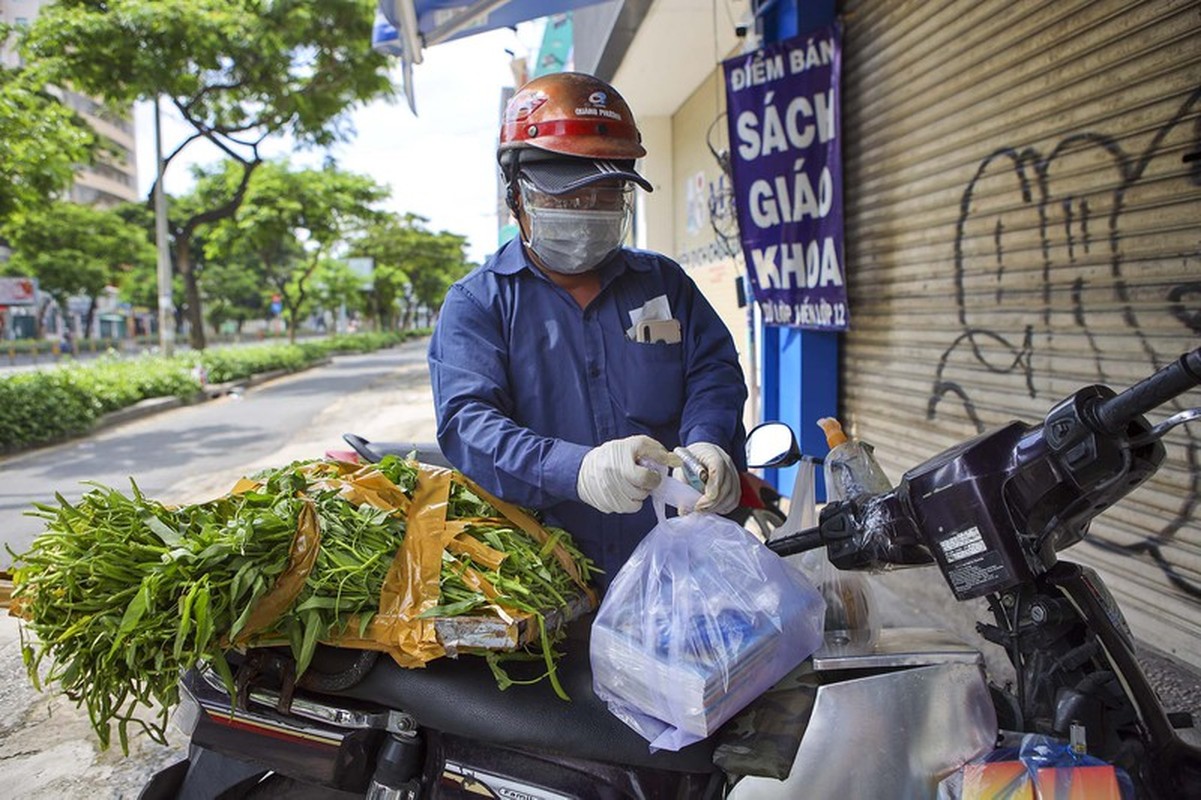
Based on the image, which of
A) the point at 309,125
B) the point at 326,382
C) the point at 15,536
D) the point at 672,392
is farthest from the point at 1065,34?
the point at 326,382

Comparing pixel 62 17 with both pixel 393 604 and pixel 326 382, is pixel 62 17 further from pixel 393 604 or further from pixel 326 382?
pixel 393 604

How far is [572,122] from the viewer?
171 centimetres

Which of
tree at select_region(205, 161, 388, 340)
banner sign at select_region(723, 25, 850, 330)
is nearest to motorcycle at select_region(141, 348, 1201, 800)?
banner sign at select_region(723, 25, 850, 330)

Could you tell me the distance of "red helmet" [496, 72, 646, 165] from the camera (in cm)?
171

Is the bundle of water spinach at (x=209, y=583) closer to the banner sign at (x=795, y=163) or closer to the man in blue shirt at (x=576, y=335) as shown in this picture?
the man in blue shirt at (x=576, y=335)

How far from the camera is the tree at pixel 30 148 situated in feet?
26.1

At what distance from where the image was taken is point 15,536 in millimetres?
5922

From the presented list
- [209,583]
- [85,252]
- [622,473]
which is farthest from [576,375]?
[85,252]

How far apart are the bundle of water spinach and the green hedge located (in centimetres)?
1000

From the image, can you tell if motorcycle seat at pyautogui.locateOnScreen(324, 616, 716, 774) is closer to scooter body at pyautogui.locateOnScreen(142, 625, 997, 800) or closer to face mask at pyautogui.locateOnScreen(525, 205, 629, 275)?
scooter body at pyautogui.locateOnScreen(142, 625, 997, 800)

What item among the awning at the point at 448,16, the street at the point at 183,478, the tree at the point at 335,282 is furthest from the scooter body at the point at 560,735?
the tree at the point at 335,282

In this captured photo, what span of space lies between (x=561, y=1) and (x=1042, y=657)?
5.28m

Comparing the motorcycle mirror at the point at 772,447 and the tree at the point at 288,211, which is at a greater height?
the tree at the point at 288,211

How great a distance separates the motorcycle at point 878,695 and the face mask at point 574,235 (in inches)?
23.0
